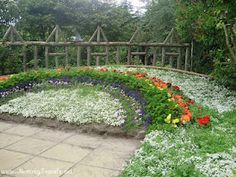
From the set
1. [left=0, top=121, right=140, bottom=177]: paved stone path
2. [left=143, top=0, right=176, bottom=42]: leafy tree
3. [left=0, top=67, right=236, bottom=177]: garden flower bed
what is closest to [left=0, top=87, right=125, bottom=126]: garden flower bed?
[left=0, top=67, right=236, bottom=177]: garden flower bed

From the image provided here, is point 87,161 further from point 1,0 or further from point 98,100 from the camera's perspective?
point 1,0

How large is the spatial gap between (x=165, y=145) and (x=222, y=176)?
0.92 meters

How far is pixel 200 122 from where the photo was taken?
13.6 ft

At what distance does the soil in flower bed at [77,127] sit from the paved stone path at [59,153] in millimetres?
119

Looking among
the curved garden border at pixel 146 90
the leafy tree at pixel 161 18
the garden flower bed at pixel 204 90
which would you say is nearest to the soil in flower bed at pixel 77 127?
the curved garden border at pixel 146 90

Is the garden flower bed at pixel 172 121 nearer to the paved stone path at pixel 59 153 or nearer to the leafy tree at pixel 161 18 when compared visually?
the paved stone path at pixel 59 153

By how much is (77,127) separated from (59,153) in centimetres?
98

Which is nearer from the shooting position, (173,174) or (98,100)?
(173,174)

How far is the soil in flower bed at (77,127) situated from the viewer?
165 inches

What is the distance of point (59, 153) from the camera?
354 cm

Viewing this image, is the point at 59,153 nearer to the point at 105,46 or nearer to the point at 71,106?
the point at 71,106

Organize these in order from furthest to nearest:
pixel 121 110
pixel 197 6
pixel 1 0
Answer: pixel 1 0
pixel 197 6
pixel 121 110

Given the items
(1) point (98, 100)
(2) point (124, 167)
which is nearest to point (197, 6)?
(1) point (98, 100)

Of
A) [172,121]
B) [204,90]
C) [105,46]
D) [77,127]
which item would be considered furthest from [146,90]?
[105,46]
